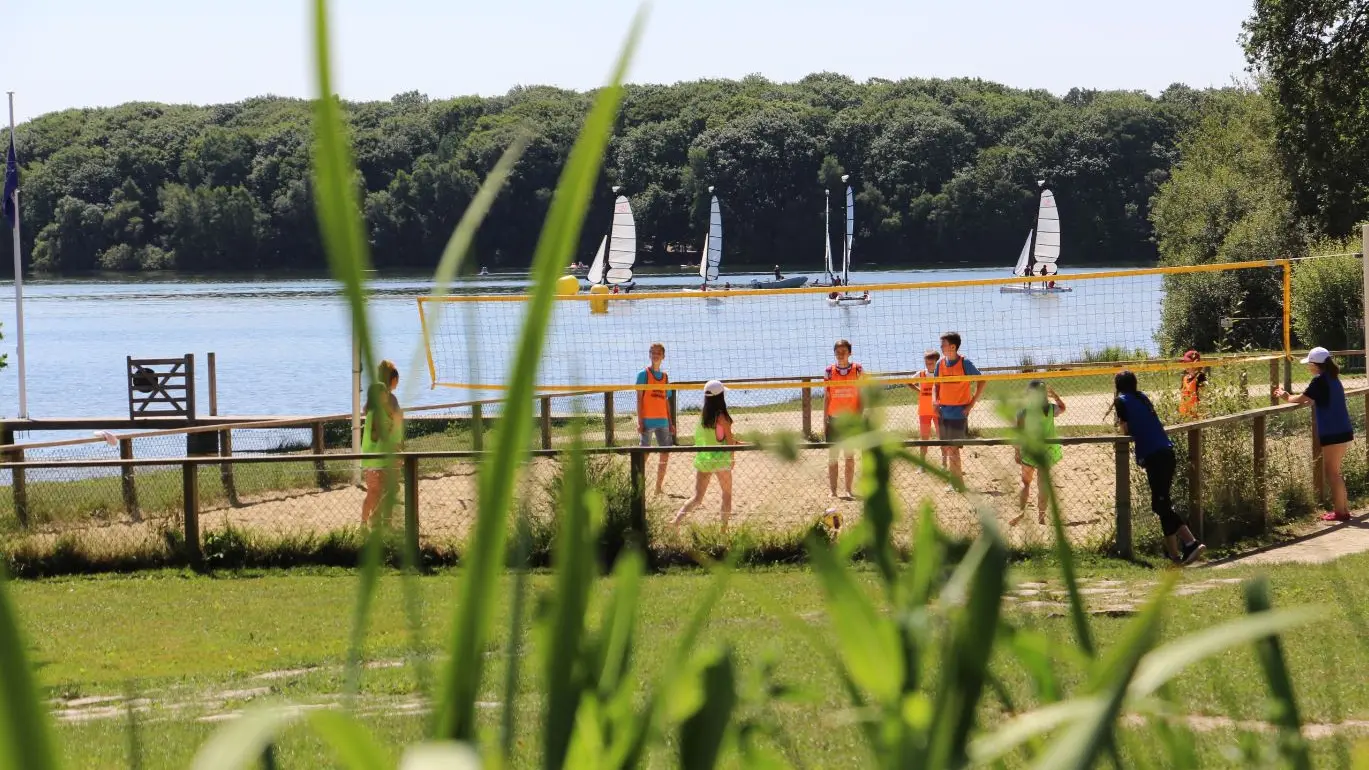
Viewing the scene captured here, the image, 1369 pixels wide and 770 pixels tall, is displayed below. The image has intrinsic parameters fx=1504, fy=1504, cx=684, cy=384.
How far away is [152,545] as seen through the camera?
13.5 m

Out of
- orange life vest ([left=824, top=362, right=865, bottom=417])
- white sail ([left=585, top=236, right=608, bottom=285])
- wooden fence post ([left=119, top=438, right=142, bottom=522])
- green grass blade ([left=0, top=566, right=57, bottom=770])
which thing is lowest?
wooden fence post ([left=119, top=438, right=142, bottom=522])

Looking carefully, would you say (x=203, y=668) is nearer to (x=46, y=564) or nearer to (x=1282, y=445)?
(x=46, y=564)

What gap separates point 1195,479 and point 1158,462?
925 millimetres

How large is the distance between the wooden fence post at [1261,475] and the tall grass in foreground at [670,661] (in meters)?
13.3

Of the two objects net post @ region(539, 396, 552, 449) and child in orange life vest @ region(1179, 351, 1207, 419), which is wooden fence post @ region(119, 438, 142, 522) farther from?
child in orange life vest @ region(1179, 351, 1207, 419)

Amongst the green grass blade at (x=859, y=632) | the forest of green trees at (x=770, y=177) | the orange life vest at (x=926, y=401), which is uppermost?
the forest of green trees at (x=770, y=177)

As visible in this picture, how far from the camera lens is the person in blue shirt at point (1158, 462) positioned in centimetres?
1199

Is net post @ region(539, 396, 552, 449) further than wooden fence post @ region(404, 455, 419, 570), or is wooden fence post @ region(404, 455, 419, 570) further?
net post @ region(539, 396, 552, 449)

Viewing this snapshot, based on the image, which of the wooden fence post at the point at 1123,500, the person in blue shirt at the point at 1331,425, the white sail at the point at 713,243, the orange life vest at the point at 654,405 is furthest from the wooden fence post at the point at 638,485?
the white sail at the point at 713,243

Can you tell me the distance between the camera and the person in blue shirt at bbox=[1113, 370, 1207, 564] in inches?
472

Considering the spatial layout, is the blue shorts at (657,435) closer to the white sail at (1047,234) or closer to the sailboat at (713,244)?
the white sail at (1047,234)

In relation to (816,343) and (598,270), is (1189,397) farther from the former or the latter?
(598,270)

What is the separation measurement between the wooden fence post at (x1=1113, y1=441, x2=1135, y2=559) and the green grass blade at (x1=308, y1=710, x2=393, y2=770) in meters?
12.2

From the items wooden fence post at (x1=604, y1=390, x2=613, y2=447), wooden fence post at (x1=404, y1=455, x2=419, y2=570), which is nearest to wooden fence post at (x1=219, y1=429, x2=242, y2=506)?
wooden fence post at (x1=404, y1=455, x2=419, y2=570)
